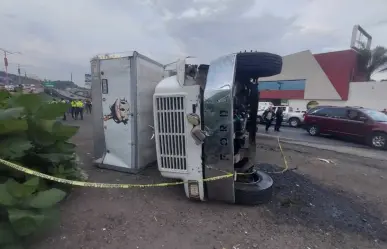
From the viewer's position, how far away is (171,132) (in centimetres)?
359

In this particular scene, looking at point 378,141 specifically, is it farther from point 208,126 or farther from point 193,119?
point 193,119

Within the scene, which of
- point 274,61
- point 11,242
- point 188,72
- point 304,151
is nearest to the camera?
point 11,242

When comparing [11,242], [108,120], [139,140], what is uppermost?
[108,120]

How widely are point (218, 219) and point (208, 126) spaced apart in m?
1.23

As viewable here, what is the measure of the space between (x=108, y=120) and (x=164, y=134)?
172 centimetres

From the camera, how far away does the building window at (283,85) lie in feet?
92.6

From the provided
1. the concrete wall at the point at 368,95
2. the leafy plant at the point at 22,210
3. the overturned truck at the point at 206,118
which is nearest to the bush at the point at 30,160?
the leafy plant at the point at 22,210

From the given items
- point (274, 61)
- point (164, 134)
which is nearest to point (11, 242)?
point (164, 134)

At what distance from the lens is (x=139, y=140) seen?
473cm

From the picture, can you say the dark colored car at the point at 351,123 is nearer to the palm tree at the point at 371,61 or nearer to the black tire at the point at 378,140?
the black tire at the point at 378,140

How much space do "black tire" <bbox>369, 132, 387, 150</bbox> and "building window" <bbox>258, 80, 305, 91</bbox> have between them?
18940 mm

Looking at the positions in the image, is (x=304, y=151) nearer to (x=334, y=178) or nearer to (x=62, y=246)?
(x=334, y=178)

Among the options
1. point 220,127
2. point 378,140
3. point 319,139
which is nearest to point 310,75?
point 319,139

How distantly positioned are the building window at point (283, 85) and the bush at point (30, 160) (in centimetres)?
Result: 2841
